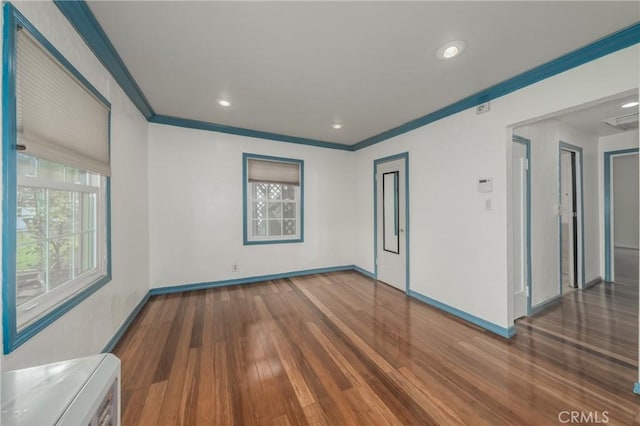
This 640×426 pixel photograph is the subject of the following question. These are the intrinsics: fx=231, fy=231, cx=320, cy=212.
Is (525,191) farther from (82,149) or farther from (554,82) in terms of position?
(82,149)

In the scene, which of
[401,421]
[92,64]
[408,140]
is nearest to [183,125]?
[92,64]

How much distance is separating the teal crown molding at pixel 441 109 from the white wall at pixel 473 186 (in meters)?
0.06

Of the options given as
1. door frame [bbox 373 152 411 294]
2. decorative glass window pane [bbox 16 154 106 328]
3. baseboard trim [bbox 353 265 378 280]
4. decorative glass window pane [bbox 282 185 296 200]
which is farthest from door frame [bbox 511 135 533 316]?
decorative glass window pane [bbox 16 154 106 328]

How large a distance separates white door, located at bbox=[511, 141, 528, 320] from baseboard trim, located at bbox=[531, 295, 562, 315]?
9.8 inches

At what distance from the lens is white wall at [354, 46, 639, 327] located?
76.4 inches

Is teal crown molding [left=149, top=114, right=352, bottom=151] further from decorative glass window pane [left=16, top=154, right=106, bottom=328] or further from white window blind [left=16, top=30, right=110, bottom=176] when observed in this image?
decorative glass window pane [left=16, top=154, right=106, bottom=328]

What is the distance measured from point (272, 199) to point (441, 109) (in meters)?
2.99

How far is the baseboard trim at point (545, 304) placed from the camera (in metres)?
2.89

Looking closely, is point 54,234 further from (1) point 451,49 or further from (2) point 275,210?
(1) point 451,49

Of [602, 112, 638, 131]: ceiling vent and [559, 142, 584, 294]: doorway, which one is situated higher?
[602, 112, 638, 131]: ceiling vent

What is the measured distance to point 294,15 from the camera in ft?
5.19

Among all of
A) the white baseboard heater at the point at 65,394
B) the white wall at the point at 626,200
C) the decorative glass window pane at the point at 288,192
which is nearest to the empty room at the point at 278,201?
the white baseboard heater at the point at 65,394

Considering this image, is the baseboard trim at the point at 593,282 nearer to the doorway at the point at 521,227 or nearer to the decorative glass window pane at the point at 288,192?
the doorway at the point at 521,227

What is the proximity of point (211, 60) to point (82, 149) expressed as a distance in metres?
1.24
